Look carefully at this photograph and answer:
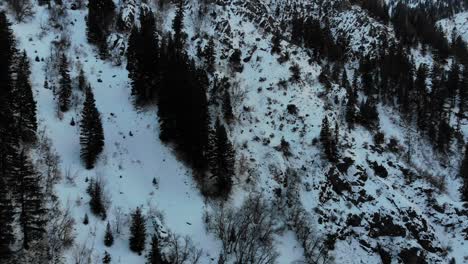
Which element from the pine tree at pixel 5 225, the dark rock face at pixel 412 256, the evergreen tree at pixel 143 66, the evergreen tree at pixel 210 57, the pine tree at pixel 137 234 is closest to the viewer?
the pine tree at pixel 5 225

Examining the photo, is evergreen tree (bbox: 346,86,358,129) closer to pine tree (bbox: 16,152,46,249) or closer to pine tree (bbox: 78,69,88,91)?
pine tree (bbox: 78,69,88,91)

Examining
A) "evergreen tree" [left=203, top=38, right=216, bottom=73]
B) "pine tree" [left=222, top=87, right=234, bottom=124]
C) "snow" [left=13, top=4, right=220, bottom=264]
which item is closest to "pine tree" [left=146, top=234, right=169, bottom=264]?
"snow" [left=13, top=4, right=220, bottom=264]

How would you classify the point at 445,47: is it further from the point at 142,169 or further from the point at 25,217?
the point at 25,217

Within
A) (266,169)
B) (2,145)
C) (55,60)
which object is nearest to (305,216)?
(266,169)

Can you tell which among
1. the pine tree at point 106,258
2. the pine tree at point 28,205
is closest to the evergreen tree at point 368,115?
the pine tree at point 106,258

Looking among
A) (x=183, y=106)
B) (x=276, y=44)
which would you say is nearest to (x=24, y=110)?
(x=183, y=106)

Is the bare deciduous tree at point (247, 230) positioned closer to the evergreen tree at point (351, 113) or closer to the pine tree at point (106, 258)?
the pine tree at point (106, 258)
